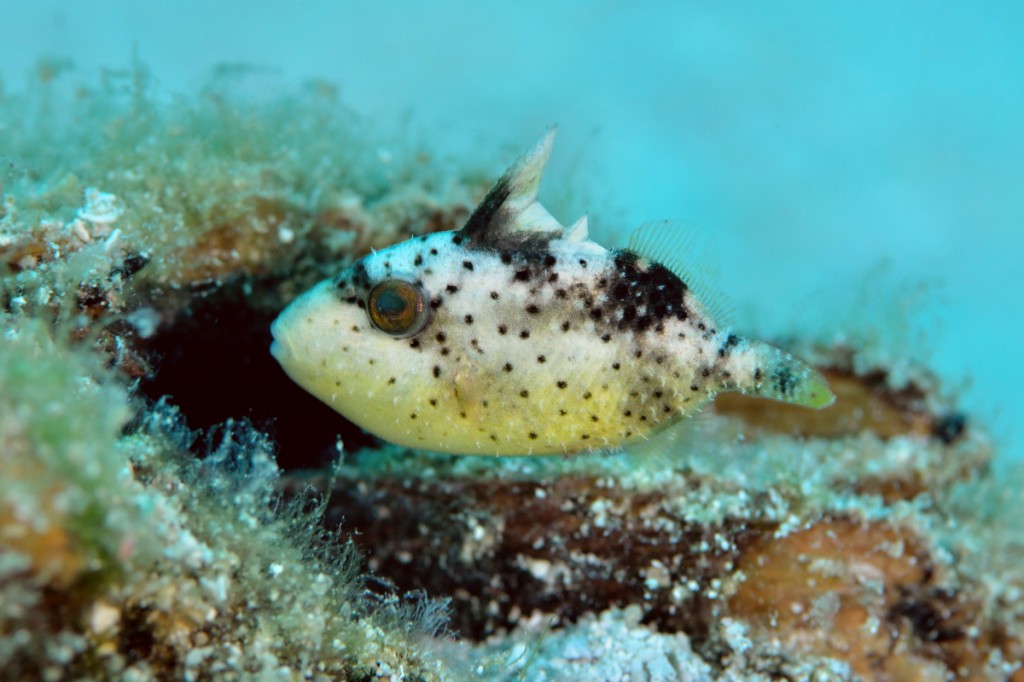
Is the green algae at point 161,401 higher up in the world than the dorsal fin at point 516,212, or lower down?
lower down

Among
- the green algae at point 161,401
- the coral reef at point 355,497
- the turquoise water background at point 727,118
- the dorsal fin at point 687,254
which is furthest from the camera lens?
the turquoise water background at point 727,118

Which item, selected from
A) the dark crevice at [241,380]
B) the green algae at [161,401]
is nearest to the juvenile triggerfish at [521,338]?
the green algae at [161,401]

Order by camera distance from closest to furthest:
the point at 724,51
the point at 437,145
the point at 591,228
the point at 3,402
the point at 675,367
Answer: the point at 3,402, the point at 675,367, the point at 437,145, the point at 591,228, the point at 724,51

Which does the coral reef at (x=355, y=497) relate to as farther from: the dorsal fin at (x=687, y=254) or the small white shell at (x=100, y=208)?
the dorsal fin at (x=687, y=254)

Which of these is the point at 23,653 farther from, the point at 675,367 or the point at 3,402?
the point at 675,367

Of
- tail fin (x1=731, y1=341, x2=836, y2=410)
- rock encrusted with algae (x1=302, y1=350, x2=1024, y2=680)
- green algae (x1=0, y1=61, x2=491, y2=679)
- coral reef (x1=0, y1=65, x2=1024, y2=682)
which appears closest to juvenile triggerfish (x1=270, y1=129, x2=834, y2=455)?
tail fin (x1=731, y1=341, x2=836, y2=410)

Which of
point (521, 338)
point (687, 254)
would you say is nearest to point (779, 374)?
point (687, 254)

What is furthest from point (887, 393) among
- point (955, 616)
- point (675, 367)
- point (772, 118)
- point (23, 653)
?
point (772, 118)

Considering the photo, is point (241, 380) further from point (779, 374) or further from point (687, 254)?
point (779, 374)

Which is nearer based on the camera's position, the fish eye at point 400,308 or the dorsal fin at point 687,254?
the fish eye at point 400,308
